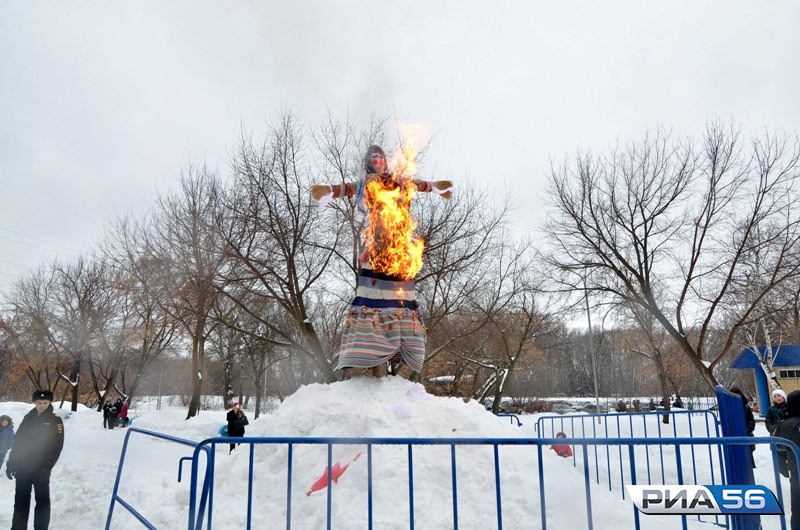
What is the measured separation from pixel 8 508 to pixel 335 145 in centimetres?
1211

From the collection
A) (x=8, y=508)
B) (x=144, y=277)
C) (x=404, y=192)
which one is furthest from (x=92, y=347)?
(x=404, y=192)

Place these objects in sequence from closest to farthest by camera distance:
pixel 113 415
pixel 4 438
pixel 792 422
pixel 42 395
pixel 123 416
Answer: pixel 42 395
pixel 792 422
pixel 4 438
pixel 113 415
pixel 123 416

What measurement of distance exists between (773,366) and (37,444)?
32.5 meters

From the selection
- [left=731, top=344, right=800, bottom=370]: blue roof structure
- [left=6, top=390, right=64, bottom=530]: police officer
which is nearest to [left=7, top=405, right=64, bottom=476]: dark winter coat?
[left=6, top=390, right=64, bottom=530]: police officer

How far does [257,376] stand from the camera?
3494 centimetres

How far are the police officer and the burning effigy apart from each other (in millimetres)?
3640

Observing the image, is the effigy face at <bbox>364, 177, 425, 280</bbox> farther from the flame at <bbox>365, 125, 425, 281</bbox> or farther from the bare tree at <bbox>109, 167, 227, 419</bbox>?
the bare tree at <bbox>109, 167, 227, 419</bbox>

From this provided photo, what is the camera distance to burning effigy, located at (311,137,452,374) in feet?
23.4

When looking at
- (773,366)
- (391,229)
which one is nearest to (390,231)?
(391,229)

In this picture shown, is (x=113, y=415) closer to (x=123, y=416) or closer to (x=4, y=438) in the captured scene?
(x=123, y=416)

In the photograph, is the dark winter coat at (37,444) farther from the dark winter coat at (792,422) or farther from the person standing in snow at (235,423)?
the dark winter coat at (792,422)

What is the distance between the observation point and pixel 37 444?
609 centimetres

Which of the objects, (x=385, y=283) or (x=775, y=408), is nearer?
(x=385, y=283)

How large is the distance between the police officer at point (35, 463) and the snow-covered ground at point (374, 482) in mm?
664
